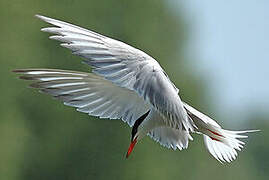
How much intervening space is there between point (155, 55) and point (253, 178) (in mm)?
12530

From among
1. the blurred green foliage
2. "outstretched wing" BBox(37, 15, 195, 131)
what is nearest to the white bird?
"outstretched wing" BBox(37, 15, 195, 131)

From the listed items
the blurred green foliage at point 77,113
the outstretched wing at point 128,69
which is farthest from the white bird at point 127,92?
the blurred green foliage at point 77,113

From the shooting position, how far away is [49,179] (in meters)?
22.2

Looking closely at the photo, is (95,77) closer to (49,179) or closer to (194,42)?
(49,179)

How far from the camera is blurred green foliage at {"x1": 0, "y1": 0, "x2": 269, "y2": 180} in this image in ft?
68.7

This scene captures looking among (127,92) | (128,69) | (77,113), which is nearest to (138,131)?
(127,92)

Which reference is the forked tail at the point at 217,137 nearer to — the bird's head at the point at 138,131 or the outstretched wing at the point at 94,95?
the bird's head at the point at 138,131

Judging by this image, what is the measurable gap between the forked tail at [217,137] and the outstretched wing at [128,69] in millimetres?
386

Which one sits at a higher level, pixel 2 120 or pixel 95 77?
pixel 95 77

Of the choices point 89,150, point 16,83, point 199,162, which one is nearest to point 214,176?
point 199,162

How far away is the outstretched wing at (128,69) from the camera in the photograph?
5.51m

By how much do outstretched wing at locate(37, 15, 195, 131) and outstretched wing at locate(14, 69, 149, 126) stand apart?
643 millimetres

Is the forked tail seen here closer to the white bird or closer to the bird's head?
the white bird

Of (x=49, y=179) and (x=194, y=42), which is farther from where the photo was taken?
(x=194, y=42)
